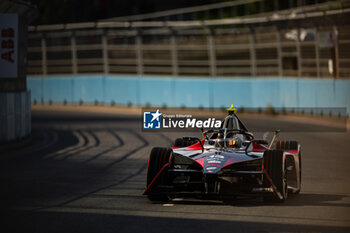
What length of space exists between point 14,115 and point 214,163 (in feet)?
36.1

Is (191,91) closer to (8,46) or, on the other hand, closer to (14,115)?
(14,115)

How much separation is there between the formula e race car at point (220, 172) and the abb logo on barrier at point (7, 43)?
32.0 ft

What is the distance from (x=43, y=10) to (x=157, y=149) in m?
64.0

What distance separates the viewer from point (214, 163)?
10773 mm

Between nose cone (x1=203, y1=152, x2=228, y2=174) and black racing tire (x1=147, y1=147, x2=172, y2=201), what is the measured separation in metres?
0.60

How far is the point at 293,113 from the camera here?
3306 cm

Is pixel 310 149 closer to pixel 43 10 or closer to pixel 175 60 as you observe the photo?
pixel 175 60

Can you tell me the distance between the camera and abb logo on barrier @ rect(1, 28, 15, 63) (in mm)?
20188

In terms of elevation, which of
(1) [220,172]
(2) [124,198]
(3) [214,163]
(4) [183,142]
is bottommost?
(2) [124,198]

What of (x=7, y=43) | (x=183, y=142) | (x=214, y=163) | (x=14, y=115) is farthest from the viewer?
(x=14, y=115)

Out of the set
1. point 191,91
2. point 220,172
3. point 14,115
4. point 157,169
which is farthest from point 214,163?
point 191,91

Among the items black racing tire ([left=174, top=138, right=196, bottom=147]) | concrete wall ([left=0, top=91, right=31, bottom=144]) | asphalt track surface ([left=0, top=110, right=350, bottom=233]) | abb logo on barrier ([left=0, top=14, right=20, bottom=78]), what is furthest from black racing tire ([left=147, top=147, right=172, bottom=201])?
abb logo on barrier ([left=0, top=14, right=20, bottom=78])

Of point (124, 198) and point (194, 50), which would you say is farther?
point (194, 50)

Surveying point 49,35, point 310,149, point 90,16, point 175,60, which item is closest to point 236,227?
point 310,149
